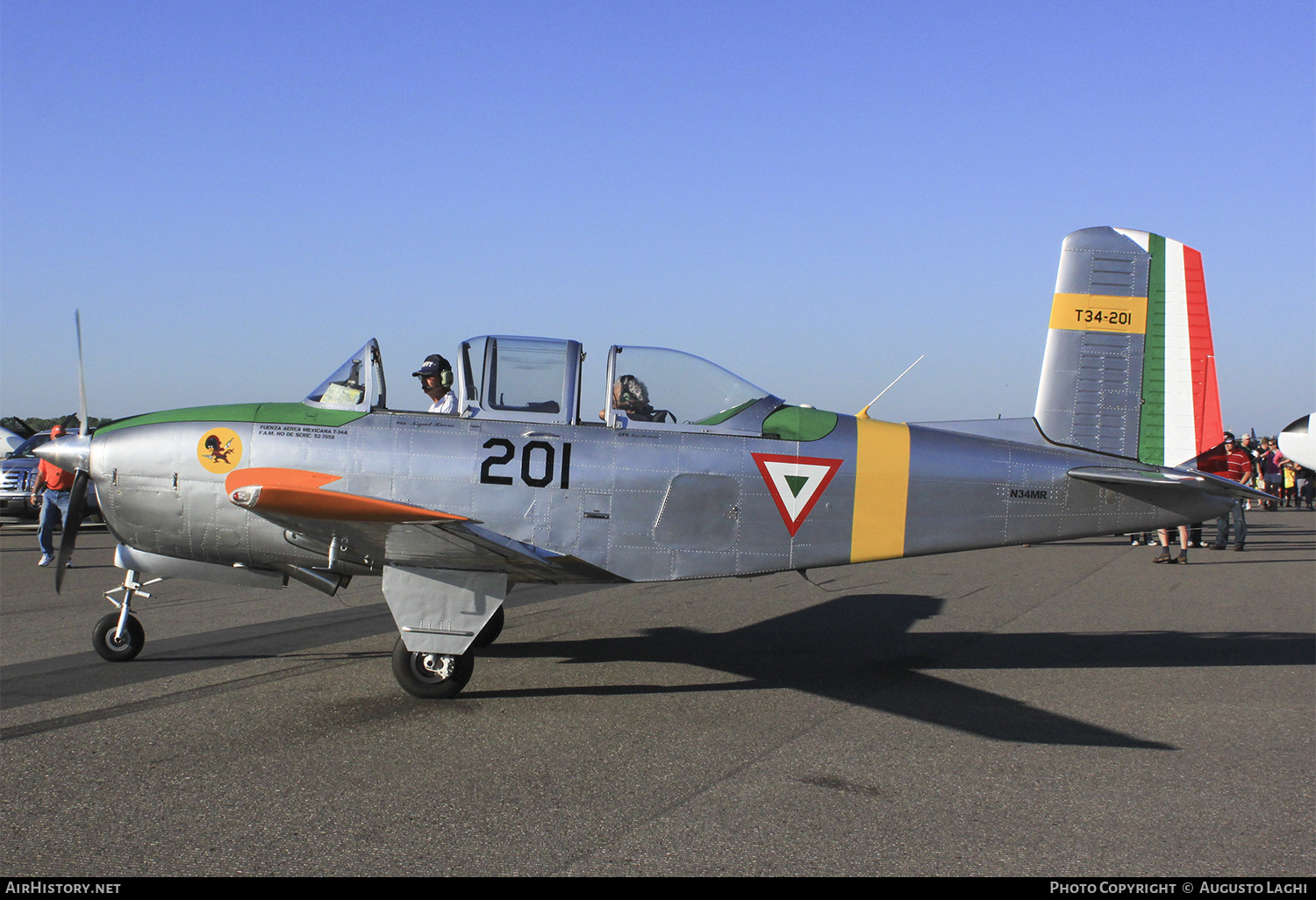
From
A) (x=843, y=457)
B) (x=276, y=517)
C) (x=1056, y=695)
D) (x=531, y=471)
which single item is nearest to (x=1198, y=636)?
(x=1056, y=695)

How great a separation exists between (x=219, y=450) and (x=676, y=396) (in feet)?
10.1

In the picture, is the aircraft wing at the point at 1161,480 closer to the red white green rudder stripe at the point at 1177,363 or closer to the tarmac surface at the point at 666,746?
the red white green rudder stripe at the point at 1177,363

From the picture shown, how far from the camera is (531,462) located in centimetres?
624

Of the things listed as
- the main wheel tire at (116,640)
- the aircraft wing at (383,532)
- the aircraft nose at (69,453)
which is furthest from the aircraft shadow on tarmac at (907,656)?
the aircraft nose at (69,453)

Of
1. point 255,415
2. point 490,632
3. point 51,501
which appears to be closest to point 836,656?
point 490,632

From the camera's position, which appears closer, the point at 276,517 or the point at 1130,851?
the point at 1130,851

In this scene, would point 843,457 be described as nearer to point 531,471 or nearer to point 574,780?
point 531,471

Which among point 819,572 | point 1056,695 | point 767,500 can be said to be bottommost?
point 819,572

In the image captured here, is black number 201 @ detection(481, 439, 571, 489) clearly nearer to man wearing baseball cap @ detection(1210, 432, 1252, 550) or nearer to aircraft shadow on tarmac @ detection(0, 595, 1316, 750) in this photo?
aircraft shadow on tarmac @ detection(0, 595, 1316, 750)

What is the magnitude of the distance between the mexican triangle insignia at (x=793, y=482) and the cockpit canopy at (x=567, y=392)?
0.59ft

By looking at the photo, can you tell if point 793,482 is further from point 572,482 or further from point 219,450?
point 219,450

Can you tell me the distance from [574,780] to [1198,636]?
6837mm

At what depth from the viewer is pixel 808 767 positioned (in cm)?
478

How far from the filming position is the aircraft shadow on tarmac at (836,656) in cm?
598
